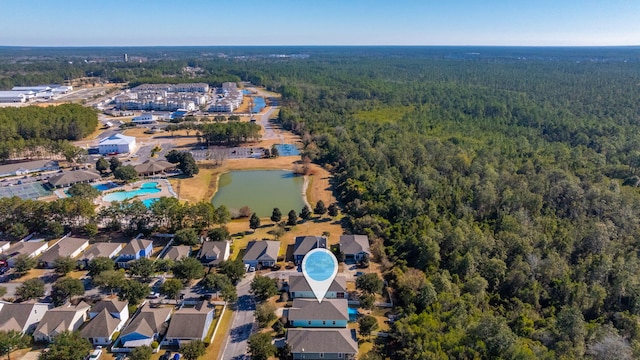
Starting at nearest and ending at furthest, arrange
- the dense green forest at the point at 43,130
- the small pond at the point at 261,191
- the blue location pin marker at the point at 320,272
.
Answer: the blue location pin marker at the point at 320,272
the small pond at the point at 261,191
the dense green forest at the point at 43,130

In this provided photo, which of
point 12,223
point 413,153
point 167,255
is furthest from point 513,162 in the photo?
point 12,223

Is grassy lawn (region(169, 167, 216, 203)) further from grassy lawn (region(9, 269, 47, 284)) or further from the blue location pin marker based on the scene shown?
the blue location pin marker

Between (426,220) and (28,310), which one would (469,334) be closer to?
(426,220)

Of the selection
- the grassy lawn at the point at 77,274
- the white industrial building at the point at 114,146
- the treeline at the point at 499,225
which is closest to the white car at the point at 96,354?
the grassy lawn at the point at 77,274

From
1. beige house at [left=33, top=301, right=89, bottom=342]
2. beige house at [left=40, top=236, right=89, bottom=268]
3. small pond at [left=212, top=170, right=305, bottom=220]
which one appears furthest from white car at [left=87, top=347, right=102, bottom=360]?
small pond at [left=212, top=170, right=305, bottom=220]

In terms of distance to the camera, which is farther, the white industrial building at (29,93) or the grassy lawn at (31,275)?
the white industrial building at (29,93)

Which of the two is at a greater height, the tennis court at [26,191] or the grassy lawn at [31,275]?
the tennis court at [26,191]

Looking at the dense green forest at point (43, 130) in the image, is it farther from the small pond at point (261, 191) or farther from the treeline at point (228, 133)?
the small pond at point (261, 191)
